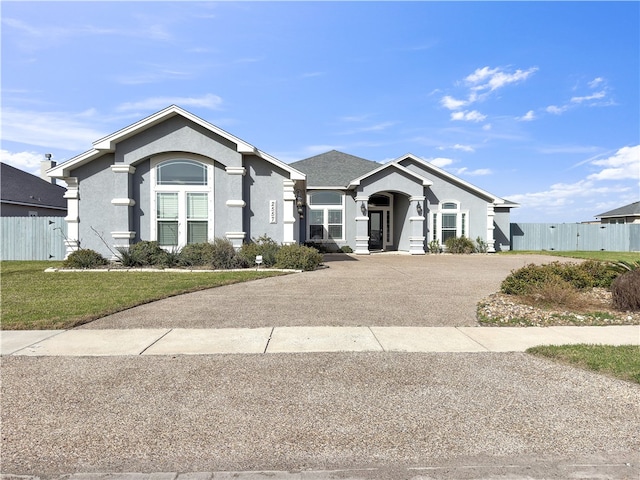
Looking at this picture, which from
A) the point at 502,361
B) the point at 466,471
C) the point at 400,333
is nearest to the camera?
the point at 466,471

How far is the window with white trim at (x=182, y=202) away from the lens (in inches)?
675

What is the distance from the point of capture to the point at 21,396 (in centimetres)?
433

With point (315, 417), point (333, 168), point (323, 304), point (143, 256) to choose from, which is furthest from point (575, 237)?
point (315, 417)

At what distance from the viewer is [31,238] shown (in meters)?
20.4

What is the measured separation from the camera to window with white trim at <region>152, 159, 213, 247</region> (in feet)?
56.3

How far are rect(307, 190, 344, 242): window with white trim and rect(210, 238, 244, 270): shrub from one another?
10604mm

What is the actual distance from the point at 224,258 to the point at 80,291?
5.76m

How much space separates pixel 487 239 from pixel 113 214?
22.9 metres

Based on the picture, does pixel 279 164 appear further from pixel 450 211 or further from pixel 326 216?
pixel 450 211

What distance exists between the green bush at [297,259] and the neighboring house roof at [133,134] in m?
4.57

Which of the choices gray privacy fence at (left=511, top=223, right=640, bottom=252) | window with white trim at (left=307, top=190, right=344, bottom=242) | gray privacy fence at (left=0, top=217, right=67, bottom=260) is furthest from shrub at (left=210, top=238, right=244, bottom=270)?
gray privacy fence at (left=511, top=223, right=640, bottom=252)

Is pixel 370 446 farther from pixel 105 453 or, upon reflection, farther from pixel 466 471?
pixel 105 453

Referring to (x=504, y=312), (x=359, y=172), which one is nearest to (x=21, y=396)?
(x=504, y=312)

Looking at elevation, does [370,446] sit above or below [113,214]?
below
